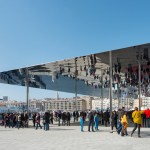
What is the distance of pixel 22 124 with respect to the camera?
26.7 meters

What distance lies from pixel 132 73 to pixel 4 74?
39.9 ft

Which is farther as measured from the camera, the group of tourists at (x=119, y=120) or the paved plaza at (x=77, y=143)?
the group of tourists at (x=119, y=120)

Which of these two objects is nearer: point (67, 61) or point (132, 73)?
point (67, 61)

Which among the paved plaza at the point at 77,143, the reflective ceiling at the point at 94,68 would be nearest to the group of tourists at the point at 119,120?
the paved plaza at the point at 77,143

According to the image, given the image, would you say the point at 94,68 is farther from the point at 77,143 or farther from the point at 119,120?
the point at 77,143

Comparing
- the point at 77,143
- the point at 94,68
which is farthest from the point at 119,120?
the point at 94,68

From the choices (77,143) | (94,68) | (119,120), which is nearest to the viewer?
(77,143)

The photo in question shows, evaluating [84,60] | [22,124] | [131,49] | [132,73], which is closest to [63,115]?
[22,124]

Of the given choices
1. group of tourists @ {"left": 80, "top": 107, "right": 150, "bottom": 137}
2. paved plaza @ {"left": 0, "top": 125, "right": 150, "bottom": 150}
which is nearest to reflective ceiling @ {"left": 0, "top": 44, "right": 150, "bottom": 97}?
group of tourists @ {"left": 80, "top": 107, "right": 150, "bottom": 137}

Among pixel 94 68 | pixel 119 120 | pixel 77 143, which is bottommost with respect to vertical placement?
pixel 77 143

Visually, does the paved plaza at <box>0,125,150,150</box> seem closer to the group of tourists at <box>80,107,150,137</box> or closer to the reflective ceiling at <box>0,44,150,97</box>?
the group of tourists at <box>80,107,150,137</box>

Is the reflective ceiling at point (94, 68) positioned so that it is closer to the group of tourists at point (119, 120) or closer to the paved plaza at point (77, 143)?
the group of tourists at point (119, 120)

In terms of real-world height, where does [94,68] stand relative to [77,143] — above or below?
above

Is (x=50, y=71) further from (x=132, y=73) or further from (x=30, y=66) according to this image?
(x=132, y=73)
